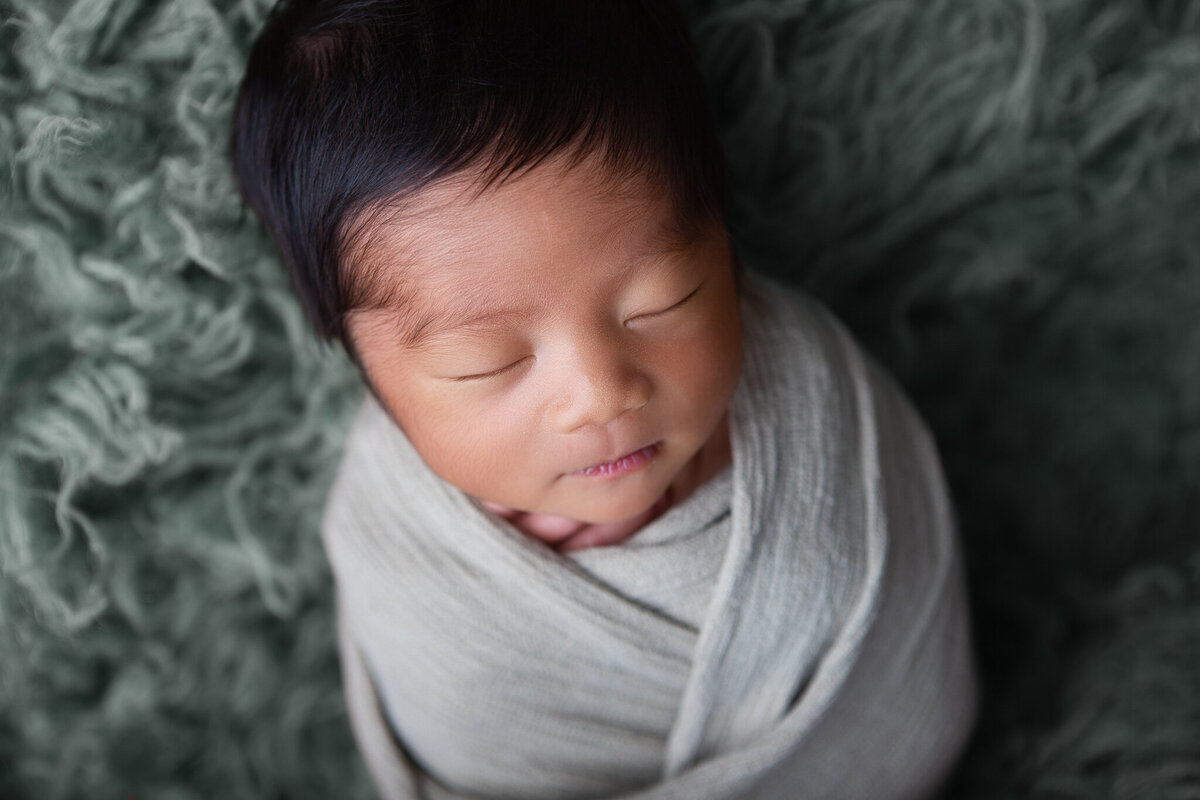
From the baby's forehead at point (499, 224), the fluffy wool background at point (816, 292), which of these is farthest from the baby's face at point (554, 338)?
the fluffy wool background at point (816, 292)

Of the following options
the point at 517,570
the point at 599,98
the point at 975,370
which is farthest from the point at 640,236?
the point at 975,370

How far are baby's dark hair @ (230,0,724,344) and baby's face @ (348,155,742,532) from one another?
19 millimetres

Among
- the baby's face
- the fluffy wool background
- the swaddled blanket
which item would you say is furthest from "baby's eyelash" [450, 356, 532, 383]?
the fluffy wool background

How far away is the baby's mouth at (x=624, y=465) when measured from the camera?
2.29 feet

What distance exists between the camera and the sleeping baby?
60 cm

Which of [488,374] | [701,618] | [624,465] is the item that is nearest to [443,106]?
[488,374]

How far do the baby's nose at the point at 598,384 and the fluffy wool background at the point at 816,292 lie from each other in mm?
318

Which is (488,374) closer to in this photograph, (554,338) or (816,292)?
(554,338)

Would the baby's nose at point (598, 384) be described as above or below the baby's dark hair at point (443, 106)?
below

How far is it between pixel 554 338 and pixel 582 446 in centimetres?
8

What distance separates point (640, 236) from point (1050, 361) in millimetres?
592

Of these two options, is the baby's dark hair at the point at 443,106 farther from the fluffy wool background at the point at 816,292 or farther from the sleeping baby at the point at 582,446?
the fluffy wool background at the point at 816,292

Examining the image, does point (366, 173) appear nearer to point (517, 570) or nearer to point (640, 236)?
point (640, 236)

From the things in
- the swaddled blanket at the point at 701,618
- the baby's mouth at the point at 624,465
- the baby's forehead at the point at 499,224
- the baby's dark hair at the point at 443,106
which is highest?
the baby's dark hair at the point at 443,106
